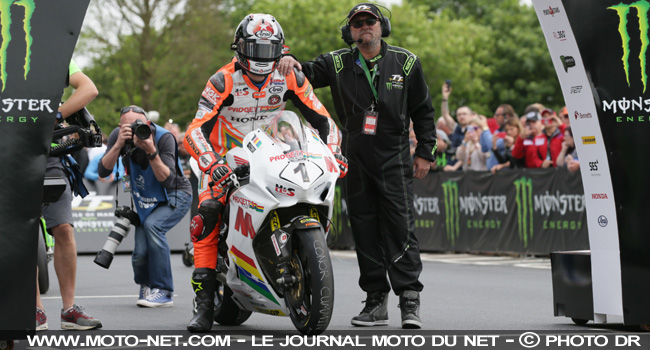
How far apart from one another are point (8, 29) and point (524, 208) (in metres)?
11.3

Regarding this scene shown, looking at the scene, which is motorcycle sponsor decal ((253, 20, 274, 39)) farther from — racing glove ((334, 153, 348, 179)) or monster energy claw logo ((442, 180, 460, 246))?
monster energy claw logo ((442, 180, 460, 246))

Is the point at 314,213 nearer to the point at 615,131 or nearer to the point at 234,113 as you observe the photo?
the point at 234,113

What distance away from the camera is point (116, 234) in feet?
32.9

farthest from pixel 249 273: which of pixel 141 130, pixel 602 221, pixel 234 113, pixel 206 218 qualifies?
pixel 141 130

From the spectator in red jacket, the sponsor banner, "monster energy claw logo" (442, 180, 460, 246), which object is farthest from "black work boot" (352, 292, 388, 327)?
"monster energy claw logo" (442, 180, 460, 246)

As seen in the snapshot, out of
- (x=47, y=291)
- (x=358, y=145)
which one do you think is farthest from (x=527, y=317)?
(x=47, y=291)

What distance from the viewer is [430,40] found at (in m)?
59.3

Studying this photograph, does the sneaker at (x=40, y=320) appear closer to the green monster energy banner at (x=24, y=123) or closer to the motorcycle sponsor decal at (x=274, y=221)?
the green monster energy banner at (x=24, y=123)

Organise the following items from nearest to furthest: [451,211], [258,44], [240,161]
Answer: [240,161]
[258,44]
[451,211]

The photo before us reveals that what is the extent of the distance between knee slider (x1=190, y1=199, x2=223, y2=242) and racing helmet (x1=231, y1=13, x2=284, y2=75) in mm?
966

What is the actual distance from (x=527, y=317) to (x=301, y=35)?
50.7 m

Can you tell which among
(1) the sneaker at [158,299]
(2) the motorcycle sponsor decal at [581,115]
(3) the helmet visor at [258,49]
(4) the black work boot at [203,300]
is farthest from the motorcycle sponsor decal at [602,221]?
(1) the sneaker at [158,299]

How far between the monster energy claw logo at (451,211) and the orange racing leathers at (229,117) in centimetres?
968

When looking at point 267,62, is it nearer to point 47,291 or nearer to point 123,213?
point 123,213
